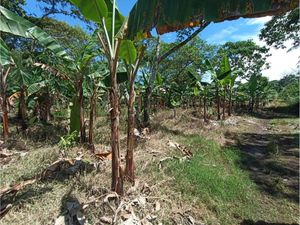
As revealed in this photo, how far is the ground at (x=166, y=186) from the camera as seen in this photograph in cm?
387

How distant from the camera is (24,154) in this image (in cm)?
615

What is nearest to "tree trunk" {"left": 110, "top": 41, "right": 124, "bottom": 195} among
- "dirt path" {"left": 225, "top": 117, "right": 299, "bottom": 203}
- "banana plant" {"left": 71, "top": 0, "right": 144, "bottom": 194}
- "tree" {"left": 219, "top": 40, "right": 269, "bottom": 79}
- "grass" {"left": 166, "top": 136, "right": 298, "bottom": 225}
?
"banana plant" {"left": 71, "top": 0, "right": 144, "bottom": 194}

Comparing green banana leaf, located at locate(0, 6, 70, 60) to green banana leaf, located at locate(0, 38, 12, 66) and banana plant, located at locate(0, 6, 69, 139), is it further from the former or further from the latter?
green banana leaf, located at locate(0, 38, 12, 66)

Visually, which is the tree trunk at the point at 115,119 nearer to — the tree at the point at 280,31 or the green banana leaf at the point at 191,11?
the green banana leaf at the point at 191,11

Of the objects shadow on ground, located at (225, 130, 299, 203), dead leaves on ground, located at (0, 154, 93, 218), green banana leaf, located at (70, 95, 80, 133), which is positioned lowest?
shadow on ground, located at (225, 130, 299, 203)

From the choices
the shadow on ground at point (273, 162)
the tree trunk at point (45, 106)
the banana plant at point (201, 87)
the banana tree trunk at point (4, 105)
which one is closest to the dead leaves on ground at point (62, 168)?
the banana tree trunk at point (4, 105)

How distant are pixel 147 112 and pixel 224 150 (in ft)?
8.54

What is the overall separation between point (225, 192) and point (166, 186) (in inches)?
39.0

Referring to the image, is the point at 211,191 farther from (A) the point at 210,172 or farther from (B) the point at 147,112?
(B) the point at 147,112

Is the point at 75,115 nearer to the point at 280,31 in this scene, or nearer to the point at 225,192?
the point at 225,192

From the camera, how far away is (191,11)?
2.93 m

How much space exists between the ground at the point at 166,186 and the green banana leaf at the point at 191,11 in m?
2.24

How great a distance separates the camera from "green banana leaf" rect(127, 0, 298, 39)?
255cm

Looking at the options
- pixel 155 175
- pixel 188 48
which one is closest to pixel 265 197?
pixel 155 175
